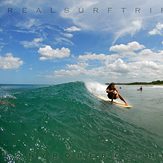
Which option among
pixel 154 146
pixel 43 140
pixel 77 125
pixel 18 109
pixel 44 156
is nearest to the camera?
pixel 44 156

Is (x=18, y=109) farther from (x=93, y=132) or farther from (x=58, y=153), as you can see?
(x=58, y=153)

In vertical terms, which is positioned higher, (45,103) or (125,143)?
(45,103)

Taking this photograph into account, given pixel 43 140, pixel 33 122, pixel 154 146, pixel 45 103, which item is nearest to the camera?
pixel 43 140

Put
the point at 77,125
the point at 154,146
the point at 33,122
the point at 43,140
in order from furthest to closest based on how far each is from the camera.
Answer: the point at 77,125 < the point at 33,122 < the point at 154,146 < the point at 43,140

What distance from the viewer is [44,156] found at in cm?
836

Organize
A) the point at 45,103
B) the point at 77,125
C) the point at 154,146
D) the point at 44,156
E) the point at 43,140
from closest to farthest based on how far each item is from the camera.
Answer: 1. the point at 44,156
2. the point at 43,140
3. the point at 154,146
4. the point at 77,125
5. the point at 45,103

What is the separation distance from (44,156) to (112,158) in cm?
221

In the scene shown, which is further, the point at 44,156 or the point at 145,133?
the point at 145,133

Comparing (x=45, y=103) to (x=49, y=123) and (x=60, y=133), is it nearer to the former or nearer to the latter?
(x=49, y=123)

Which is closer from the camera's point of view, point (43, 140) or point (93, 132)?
point (43, 140)

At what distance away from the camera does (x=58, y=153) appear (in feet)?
28.6

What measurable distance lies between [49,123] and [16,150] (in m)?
3.10

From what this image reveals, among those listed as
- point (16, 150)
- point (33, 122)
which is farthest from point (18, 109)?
point (16, 150)

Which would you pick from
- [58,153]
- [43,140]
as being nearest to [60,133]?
[43,140]
